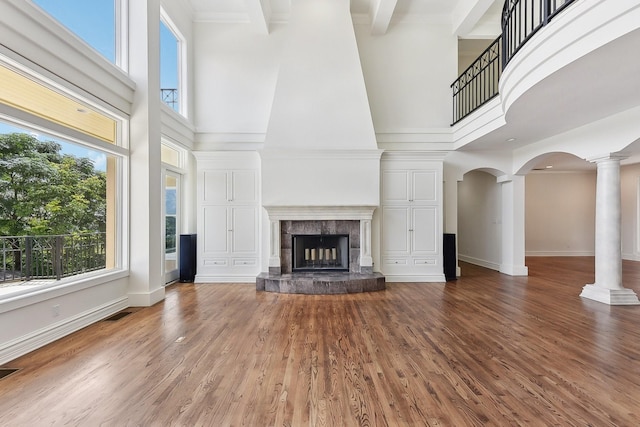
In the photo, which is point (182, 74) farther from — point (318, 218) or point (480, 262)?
point (480, 262)

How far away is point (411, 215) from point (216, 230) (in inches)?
160

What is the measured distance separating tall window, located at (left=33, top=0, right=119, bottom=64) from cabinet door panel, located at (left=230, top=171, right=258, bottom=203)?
2.68m

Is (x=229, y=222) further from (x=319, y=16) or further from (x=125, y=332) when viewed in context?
(x=319, y=16)

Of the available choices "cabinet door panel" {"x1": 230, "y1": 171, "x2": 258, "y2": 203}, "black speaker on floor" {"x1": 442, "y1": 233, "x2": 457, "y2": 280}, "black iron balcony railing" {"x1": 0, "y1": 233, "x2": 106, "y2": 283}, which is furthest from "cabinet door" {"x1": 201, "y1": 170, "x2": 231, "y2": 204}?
"black speaker on floor" {"x1": 442, "y1": 233, "x2": 457, "y2": 280}

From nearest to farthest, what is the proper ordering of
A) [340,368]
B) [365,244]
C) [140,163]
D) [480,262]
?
[340,368] → [140,163] → [365,244] → [480,262]

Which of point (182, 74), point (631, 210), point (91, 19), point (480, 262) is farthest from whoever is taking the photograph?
point (631, 210)

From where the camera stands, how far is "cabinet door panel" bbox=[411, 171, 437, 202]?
6.07 metres

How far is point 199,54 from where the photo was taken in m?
6.40

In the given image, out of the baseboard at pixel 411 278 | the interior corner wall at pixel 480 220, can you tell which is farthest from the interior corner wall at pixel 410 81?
the baseboard at pixel 411 278

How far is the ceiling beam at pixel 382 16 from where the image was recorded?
5.56 metres

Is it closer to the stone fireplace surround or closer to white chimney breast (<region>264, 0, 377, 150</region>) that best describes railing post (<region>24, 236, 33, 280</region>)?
the stone fireplace surround

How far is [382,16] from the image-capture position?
5.94m

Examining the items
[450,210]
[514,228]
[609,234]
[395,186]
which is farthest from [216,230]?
[609,234]

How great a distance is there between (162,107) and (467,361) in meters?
5.80
